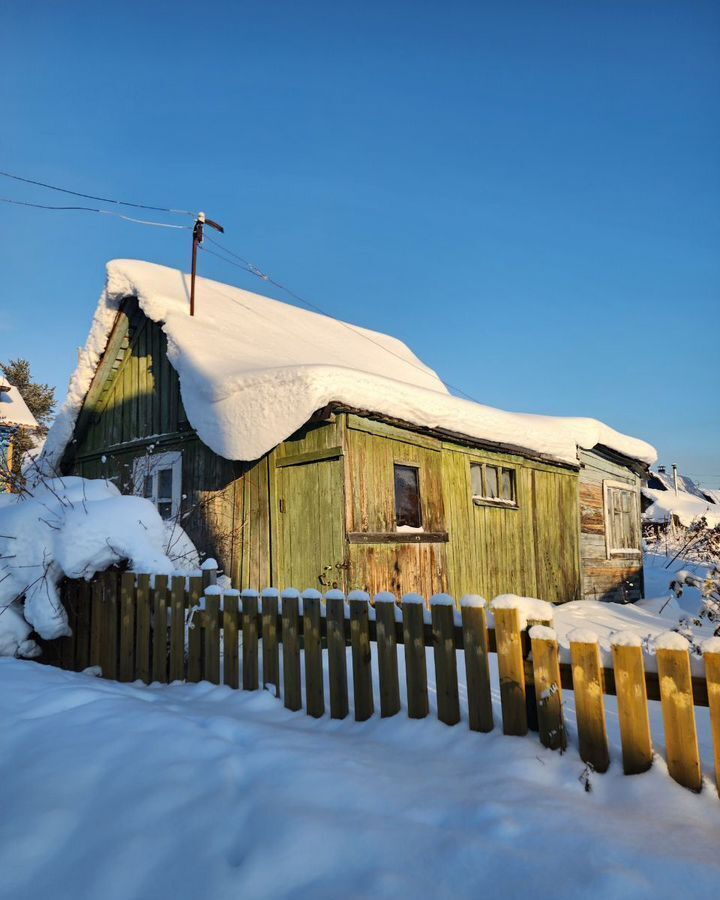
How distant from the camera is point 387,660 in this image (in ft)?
11.8

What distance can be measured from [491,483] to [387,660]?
682cm

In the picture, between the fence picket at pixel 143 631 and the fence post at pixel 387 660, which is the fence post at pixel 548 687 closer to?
the fence post at pixel 387 660

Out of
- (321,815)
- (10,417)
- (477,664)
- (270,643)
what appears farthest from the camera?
(10,417)

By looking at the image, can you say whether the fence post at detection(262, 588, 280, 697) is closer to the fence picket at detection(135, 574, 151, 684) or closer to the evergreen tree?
the fence picket at detection(135, 574, 151, 684)

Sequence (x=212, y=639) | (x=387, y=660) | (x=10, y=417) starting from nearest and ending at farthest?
(x=387, y=660) → (x=212, y=639) → (x=10, y=417)

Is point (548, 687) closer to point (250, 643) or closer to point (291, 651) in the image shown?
point (291, 651)

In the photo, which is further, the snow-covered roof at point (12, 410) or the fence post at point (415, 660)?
the snow-covered roof at point (12, 410)

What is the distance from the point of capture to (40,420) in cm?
3438

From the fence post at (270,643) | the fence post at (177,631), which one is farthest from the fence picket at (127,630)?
the fence post at (270,643)

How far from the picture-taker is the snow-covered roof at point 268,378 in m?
6.75

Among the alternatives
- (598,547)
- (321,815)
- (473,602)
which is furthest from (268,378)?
(598,547)

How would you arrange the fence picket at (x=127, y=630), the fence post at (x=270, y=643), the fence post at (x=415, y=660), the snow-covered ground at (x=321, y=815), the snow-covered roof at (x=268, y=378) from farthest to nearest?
the snow-covered roof at (x=268, y=378)
the fence picket at (x=127, y=630)
the fence post at (x=270, y=643)
the fence post at (x=415, y=660)
the snow-covered ground at (x=321, y=815)

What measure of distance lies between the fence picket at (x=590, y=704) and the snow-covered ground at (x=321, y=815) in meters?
0.08

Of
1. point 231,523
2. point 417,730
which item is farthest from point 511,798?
point 231,523
